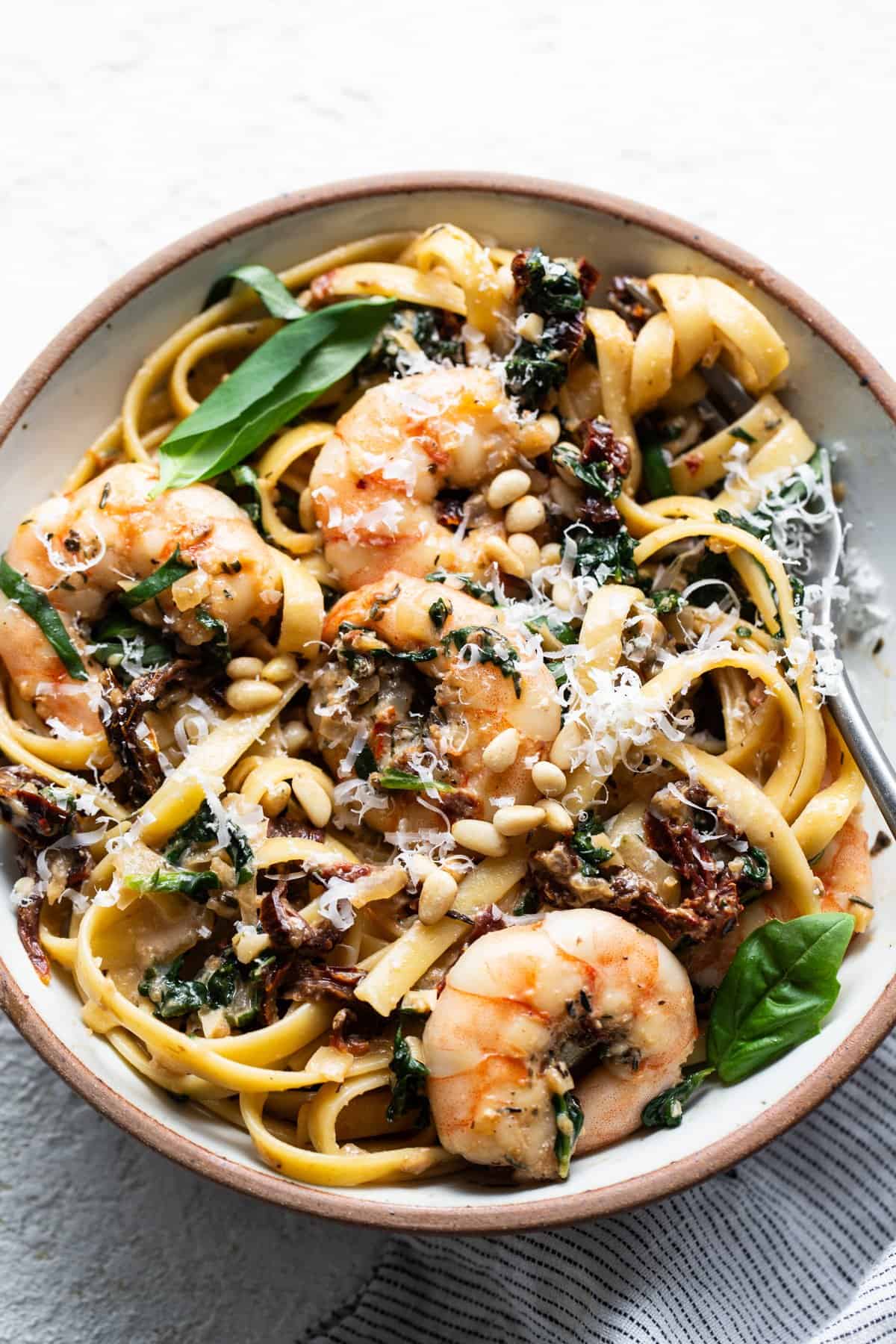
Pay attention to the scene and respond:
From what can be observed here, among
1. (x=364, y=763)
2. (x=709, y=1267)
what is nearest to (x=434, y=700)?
(x=364, y=763)

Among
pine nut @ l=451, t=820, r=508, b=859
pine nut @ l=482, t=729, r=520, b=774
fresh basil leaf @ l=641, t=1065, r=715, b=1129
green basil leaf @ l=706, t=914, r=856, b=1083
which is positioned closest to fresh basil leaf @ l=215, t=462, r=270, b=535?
pine nut @ l=482, t=729, r=520, b=774

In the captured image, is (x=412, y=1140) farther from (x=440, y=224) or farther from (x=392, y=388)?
(x=440, y=224)

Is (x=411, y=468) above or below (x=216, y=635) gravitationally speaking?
above

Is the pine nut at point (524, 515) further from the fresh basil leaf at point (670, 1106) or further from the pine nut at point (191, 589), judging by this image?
the fresh basil leaf at point (670, 1106)

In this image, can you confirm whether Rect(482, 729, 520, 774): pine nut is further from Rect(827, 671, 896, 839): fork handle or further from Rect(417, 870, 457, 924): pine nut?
Rect(827, 671, 896, 839): fork handle

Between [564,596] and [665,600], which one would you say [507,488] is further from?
[665,600]
